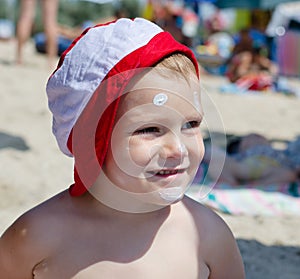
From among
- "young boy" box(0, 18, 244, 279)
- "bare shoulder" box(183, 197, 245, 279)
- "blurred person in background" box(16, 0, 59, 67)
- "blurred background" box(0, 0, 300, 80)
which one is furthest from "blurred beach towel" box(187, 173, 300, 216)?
"blurred person in background" box(16, 0, 59, 67)

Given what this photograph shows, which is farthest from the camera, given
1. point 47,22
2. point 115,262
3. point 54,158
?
point 47,22

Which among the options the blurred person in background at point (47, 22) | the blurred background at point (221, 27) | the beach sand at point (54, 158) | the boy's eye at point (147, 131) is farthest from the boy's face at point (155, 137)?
the blurred person in background at point (47, 22)

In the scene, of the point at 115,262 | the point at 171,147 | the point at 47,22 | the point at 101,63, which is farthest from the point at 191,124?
the point at 47,22

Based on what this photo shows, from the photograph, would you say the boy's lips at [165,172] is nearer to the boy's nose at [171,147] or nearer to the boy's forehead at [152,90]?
the boy's nose at [171,147]

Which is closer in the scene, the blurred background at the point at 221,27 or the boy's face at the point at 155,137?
the boy's face at the point at 155,137

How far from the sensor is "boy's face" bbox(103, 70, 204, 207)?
1.21m

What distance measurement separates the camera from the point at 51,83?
1291mm

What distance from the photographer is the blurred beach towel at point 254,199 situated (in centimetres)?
291

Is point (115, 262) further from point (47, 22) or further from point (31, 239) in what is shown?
point (47, 22)

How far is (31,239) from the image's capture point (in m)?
1.34

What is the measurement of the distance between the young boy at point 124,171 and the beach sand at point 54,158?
157 millimetres

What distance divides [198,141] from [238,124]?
3996mm

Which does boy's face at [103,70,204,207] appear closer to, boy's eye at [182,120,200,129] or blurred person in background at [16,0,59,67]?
boy's eye at [182,120,200,129]

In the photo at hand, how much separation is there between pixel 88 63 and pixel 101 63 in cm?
3
